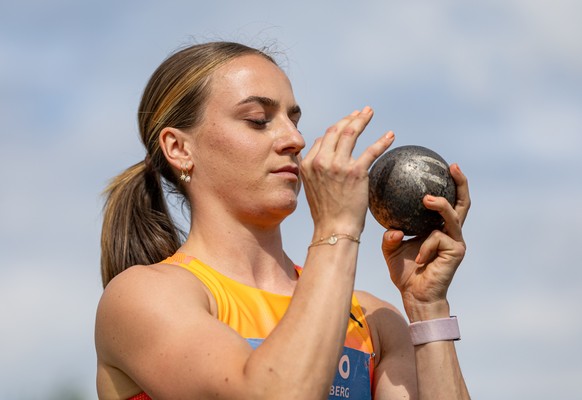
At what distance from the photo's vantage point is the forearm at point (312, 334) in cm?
460

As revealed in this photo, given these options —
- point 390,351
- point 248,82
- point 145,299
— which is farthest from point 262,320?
point 248,82

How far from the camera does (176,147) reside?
19.9 ft

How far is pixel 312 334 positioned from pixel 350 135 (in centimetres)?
98

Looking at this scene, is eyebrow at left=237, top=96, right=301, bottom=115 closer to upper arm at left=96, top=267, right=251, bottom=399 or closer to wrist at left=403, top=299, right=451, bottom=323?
upper arm at left=96, top=267, right=251, bottom=399

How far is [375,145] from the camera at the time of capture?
525 cm

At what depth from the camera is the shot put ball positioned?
17.9 ft

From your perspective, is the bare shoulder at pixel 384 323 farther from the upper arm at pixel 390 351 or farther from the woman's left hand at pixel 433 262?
the woman's left hand at pixel 433 262

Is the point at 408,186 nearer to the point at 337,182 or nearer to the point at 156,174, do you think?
the point at 337,182

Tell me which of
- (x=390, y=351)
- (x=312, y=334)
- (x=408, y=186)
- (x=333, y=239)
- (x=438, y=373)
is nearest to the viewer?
(x=312, y=334)

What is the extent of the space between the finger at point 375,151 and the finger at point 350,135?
61mm

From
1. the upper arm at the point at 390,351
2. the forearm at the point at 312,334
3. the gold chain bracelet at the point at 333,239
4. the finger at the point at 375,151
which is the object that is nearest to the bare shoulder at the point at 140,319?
the forearm at the point at 312,334

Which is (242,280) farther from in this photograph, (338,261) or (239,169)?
(338,261)

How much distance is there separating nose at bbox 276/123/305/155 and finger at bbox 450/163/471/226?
2.51ft

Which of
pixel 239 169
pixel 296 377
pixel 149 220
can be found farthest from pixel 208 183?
pixel 296 377
